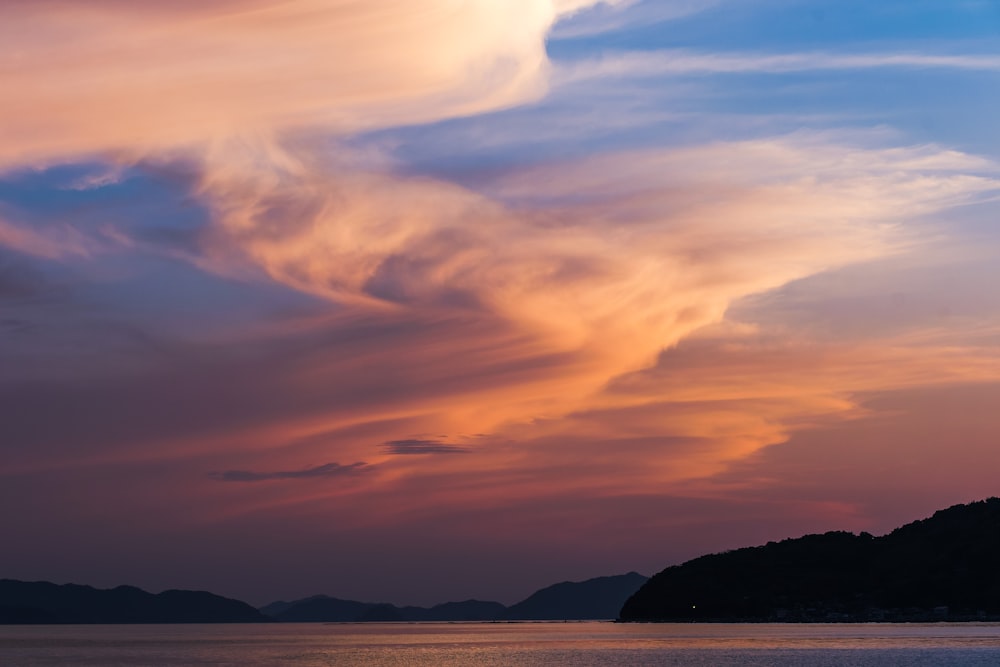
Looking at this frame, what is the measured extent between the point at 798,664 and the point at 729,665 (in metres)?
11.3

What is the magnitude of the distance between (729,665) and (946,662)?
34.6 metres

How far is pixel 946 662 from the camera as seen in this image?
190375 mm

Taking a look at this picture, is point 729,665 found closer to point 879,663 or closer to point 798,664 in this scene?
point 798,664

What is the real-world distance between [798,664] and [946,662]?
76.4 feet

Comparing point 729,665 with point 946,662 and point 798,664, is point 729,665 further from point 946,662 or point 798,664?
point 946,662

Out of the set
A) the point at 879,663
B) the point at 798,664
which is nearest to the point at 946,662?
the point at 879,663

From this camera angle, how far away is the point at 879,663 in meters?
193

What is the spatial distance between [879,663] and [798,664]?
12951 mm

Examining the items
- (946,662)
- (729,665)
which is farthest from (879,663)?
(729,665)

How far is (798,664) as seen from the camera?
19700 cm

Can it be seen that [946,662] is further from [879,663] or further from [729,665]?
[729,665]

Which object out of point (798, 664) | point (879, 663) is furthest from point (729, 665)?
point (879, 663)

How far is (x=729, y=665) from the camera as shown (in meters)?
199
